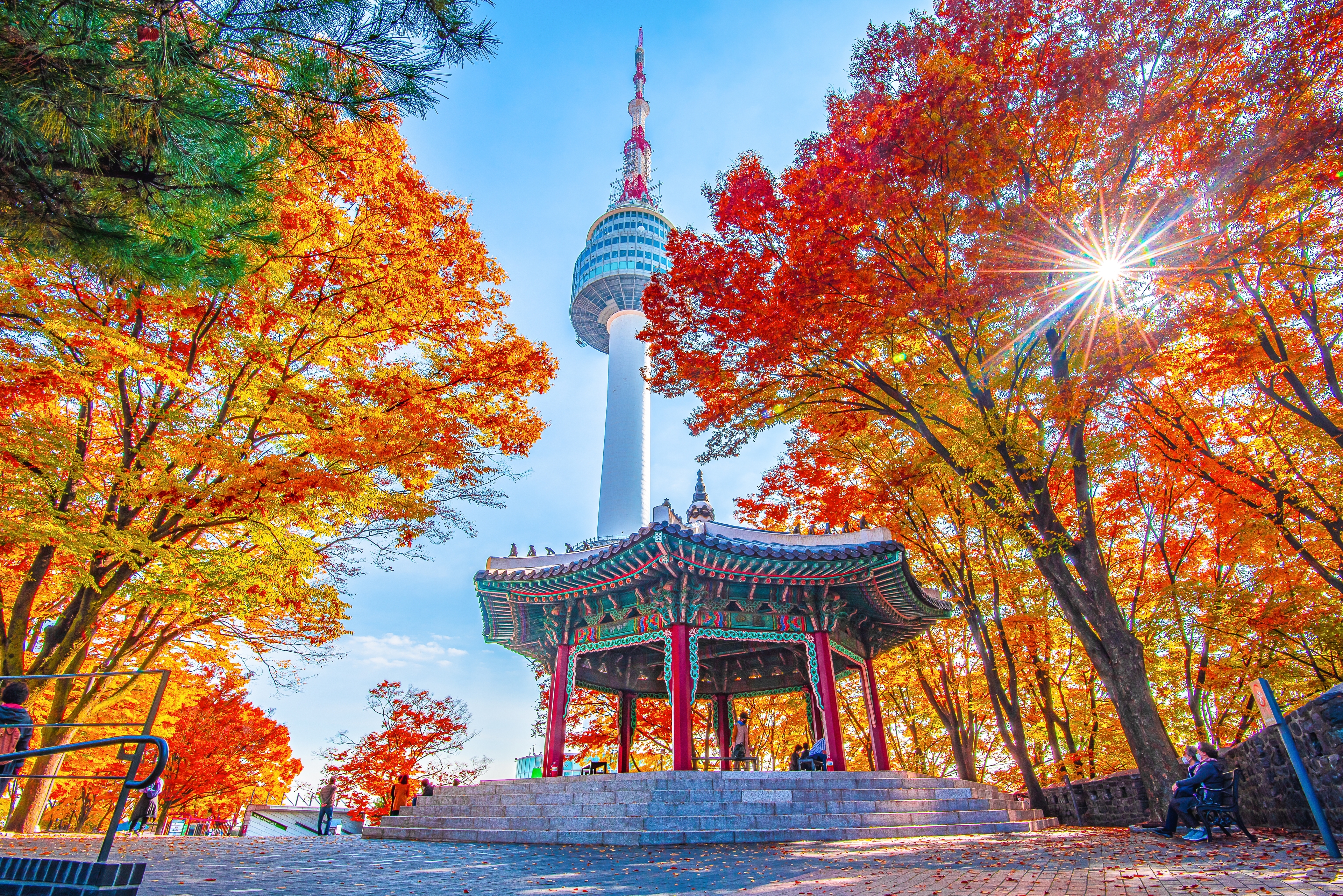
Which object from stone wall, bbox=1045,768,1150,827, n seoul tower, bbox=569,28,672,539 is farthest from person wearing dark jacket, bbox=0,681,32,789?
n seoul tower, bbox=569,28,672,539

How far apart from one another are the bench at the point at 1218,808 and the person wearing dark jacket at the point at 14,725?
12.8 metres

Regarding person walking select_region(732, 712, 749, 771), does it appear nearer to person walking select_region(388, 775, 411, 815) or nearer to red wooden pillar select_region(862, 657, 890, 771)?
red wooden pillar select_region(862, 657, 890, 771)

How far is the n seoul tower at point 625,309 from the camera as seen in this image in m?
48.2

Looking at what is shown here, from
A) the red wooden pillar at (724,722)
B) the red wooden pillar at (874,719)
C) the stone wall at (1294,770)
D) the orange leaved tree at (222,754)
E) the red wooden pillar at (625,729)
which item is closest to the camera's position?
the stone wall at (1294,770)

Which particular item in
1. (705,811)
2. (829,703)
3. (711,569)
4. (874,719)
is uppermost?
(711,569)

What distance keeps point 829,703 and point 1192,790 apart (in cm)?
577

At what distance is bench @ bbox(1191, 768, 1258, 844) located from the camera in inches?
302

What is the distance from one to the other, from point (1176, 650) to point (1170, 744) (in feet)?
32.8

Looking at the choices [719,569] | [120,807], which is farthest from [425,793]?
[120,807]

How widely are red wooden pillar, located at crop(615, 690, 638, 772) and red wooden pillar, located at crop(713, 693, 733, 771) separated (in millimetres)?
2385

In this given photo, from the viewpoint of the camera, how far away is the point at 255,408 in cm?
866

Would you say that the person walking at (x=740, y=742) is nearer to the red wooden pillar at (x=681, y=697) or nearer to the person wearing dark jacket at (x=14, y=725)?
the red wooden pillar at (x=681, y=697)

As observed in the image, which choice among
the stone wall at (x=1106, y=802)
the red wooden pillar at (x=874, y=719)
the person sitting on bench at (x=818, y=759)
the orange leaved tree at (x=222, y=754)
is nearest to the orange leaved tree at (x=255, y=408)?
the person sitting on bench at (x=818, y=759)

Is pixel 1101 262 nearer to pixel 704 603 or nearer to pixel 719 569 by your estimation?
pixel 719 569
